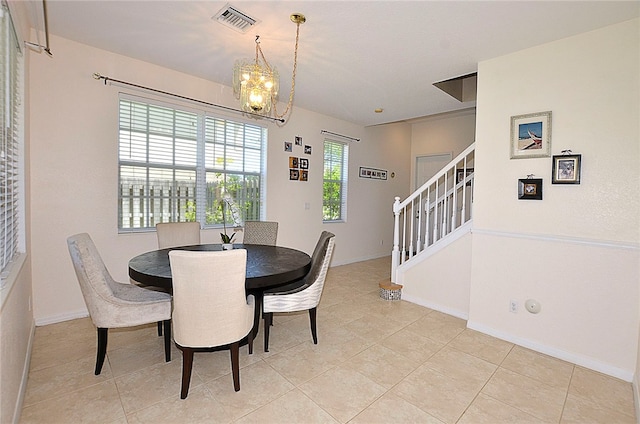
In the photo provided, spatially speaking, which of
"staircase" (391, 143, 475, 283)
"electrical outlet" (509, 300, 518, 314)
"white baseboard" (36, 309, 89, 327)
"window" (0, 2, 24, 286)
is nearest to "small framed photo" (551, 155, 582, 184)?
"staircase" (391, 143, 475, 283)

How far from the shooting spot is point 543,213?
8.68 ft

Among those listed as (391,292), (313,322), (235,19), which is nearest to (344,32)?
(235,19)

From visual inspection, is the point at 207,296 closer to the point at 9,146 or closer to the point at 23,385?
the point at 23,385

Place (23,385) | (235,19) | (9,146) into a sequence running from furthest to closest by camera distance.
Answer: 1. (235,19)
2. (9,146)
3. (23,385)

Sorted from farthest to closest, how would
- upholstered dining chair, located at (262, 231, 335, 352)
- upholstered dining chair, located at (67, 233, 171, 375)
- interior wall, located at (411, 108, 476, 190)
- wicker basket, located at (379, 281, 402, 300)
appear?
interior wall, located at (411, 108, 476, 190) < wicker basket, located at (379, 281, 402, 300) < upholstered dining chair, located at (262, 231, 335, 352) < upholstered dining chair, located at (67, 233, 171, 375)

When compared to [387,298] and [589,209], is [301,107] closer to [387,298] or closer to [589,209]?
[387,298]

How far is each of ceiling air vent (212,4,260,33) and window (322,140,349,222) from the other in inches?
118

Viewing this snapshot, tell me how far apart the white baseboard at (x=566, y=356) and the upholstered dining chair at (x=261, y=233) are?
238 centimetres

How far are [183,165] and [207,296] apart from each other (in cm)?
241

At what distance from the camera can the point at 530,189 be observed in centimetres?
269

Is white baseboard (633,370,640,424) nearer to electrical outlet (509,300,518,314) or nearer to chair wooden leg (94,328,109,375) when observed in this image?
electrical outlet (509,300,518,314)

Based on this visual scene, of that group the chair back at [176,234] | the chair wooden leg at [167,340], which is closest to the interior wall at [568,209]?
the chair wooden leg at [167,340]

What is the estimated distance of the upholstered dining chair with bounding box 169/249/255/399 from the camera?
67.8 inches

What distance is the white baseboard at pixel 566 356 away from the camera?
2268 mm
